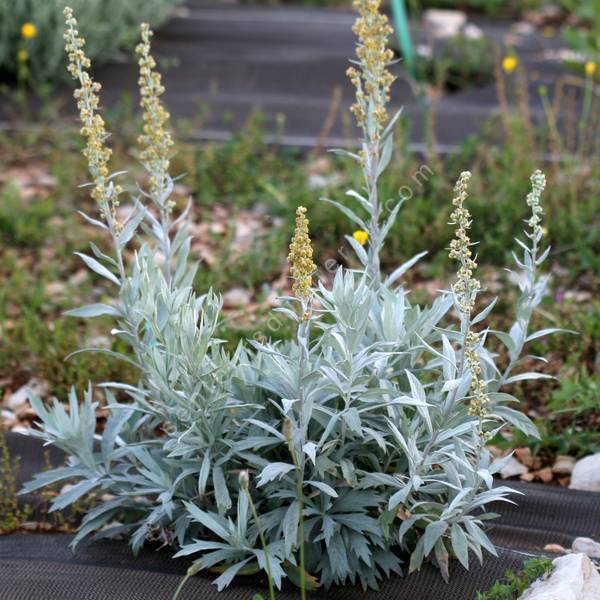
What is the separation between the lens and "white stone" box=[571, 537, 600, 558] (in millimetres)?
2502

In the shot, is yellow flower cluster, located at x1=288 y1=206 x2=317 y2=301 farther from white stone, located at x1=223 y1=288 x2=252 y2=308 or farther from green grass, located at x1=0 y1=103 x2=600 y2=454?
white stone, located at x1=223 y1=288 x2=252 y2=308

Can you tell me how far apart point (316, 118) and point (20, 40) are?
1.98 metres

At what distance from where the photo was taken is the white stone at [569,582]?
204 centimetres

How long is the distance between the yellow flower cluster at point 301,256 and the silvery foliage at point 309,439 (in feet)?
0.33

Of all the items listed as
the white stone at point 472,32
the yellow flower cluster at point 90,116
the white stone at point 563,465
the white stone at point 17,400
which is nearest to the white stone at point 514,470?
the white stone at point 563,465

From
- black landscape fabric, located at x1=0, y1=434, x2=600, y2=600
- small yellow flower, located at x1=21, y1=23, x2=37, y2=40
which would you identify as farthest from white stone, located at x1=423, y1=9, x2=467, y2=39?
black landscape fabric, located at x1=0, y1=434, x2=600, y2=600

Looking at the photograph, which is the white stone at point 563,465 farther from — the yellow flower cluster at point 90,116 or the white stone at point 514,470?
the yellow flower cluster at point 90,116

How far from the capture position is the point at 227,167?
5199 mm

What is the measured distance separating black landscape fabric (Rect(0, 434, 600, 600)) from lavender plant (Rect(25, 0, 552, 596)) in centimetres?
5

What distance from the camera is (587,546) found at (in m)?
2.52

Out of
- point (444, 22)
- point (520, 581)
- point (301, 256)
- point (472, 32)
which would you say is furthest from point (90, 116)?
point (444, 22)

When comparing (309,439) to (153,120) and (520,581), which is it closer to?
(520,581)

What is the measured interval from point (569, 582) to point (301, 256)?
87 centimetres

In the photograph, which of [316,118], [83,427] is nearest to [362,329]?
[83,427]
